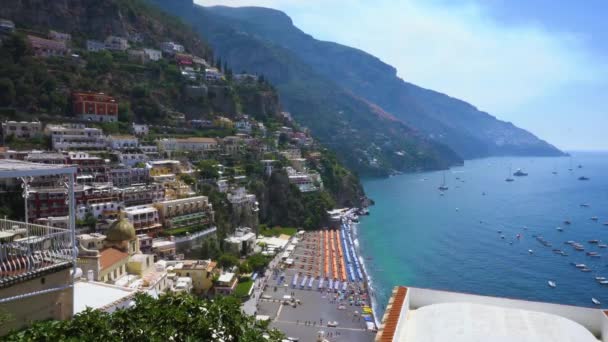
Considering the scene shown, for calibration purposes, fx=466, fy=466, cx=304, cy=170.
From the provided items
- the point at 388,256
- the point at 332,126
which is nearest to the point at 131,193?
the point at 388,256

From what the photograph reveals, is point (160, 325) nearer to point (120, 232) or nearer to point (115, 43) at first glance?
point (120, 232)

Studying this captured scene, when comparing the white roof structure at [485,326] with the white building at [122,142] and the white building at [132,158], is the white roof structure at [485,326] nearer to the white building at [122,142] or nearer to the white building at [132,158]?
the white building at [132,158]

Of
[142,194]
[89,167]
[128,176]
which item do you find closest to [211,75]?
[128,176]

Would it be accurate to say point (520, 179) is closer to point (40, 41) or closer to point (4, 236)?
point (40, 41)

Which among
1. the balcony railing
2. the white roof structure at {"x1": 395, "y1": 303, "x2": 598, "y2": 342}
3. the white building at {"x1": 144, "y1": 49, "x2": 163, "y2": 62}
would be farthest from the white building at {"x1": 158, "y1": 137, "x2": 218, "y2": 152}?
the white roof structure at {"x1": 395, "y1": 303, "x2": 598, "y2": 342}

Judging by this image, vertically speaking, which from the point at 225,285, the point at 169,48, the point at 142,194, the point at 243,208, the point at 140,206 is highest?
the point at 169,48

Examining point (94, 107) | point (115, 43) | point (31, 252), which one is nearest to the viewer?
point (31, 252)
